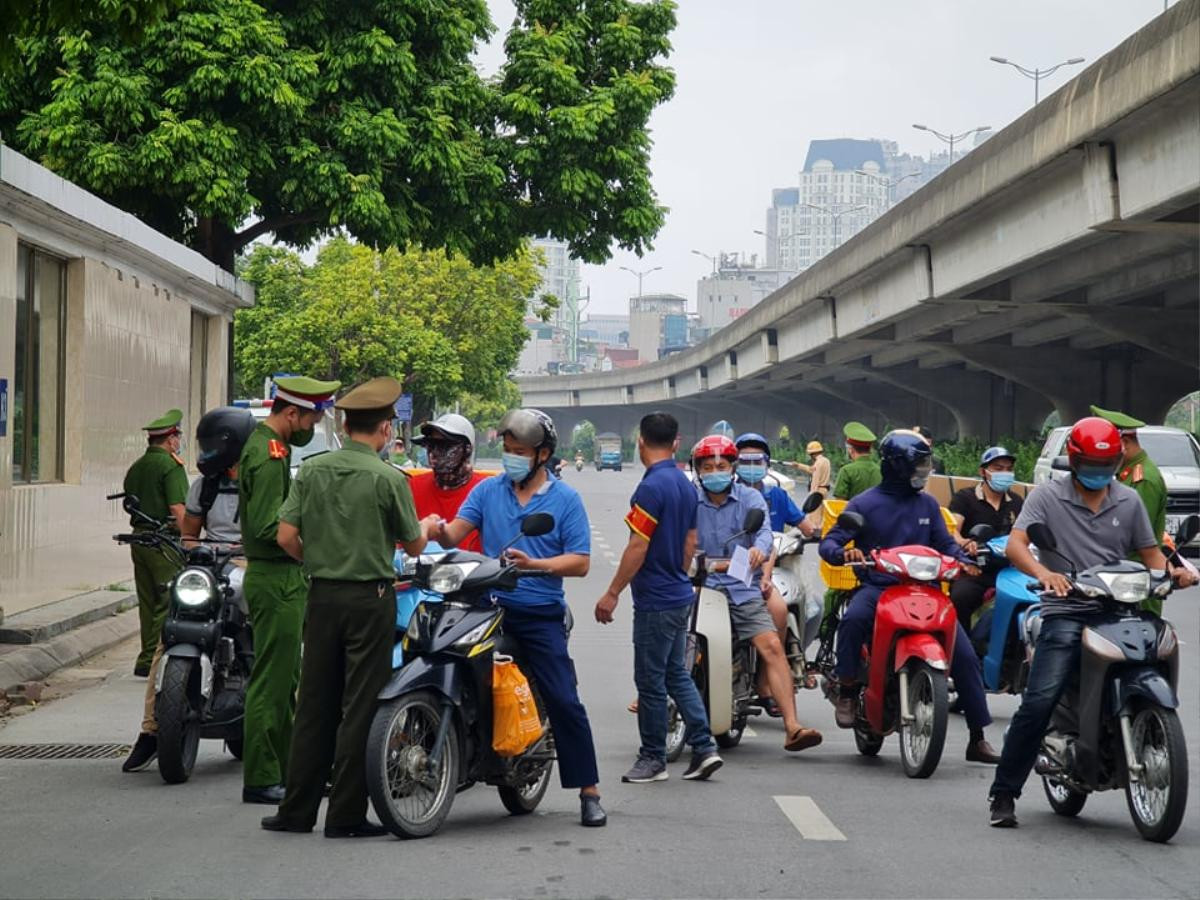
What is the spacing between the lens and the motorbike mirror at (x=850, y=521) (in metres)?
9.27

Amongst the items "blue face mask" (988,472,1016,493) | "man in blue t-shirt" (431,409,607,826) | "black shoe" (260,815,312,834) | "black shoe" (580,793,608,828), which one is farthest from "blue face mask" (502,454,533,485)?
"blue face mask" (988,472,1016,493)

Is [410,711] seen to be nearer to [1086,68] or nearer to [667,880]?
[667,880]

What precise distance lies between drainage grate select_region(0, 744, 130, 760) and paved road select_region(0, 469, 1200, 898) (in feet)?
0.83

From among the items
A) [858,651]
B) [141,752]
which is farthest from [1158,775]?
[141,752]

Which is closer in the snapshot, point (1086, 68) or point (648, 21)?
point (1086, 68)

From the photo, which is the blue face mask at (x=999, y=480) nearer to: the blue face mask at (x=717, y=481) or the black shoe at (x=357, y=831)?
the blue face mask at (x=717, y=481)

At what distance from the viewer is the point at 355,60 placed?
24750 millimetres

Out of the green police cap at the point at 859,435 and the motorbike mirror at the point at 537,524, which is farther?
the green police cap at the point at 859,435

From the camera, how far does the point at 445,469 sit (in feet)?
28.3

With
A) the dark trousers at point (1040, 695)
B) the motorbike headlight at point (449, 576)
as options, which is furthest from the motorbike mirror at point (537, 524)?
the dark trousers at point (1040, 695)

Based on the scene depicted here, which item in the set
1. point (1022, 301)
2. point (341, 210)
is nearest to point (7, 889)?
point (341, 210)

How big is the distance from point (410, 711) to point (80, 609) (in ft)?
31.2

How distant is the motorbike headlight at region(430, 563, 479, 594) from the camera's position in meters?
7.20

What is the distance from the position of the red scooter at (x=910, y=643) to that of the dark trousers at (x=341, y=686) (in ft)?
9.59
